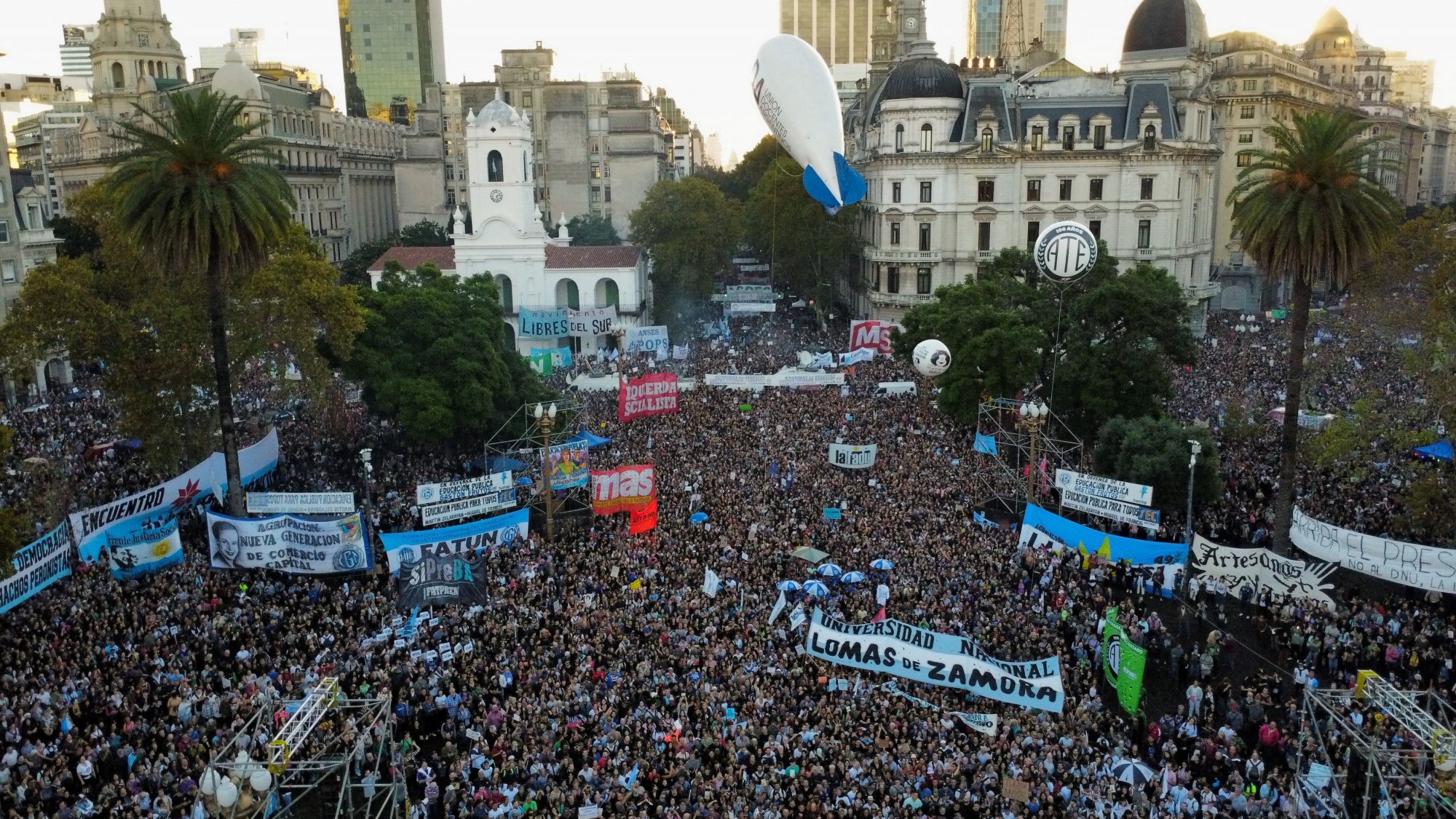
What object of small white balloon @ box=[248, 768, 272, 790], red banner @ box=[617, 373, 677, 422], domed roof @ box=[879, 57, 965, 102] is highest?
domed roof @ box=[879, 57, 965, 102]

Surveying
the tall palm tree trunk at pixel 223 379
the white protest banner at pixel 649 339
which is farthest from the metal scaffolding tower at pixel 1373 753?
the white protest banner at pixel 649 339

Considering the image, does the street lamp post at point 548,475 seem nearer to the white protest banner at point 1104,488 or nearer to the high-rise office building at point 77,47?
the white protest banner at point 1104,488

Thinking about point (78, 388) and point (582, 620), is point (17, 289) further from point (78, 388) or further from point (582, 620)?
point (582, 620)

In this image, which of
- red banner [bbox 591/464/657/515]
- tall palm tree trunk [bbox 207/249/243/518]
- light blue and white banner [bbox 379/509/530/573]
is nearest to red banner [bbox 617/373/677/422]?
red banner [bbox 591/464/657/515]

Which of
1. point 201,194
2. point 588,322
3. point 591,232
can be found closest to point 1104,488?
point 201,194

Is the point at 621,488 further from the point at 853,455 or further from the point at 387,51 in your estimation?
the point at 387,51

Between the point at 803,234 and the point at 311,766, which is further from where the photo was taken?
the point at 803,234

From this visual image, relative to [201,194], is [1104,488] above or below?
below

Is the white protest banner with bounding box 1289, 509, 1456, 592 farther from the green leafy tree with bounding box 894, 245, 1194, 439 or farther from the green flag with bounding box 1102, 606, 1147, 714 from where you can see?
the green leafy tree with bounding box 894, 245, 1194, 439
